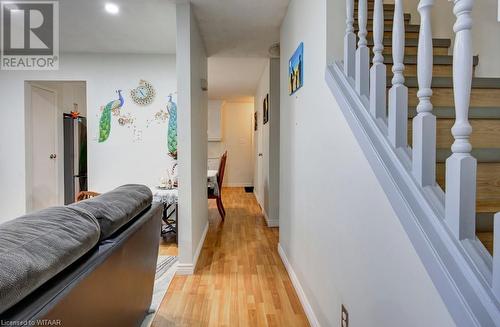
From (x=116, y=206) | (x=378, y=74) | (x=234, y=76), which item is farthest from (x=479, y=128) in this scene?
(x=234, y=76)

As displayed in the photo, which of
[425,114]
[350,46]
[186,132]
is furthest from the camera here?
[186,132]

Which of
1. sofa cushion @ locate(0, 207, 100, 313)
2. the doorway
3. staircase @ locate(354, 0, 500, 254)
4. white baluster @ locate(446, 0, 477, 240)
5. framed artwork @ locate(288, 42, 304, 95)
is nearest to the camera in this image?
sofa cushion @ locate(0, 207, 100, 313)

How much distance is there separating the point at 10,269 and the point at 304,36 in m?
2.04

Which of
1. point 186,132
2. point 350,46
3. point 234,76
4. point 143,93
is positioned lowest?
point 186,132

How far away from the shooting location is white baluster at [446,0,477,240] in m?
0.77

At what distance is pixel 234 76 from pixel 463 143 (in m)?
5.29

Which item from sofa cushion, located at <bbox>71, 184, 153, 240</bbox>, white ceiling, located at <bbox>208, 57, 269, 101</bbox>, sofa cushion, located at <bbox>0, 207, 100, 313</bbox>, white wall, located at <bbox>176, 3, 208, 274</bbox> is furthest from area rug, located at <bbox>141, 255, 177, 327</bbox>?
white ceiling, located at <bbox>208, 57, 269, 101</bbox>

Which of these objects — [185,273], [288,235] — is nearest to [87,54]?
[185,273]

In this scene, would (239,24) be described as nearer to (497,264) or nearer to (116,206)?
(116,206)

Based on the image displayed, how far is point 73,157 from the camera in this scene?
5.65 m

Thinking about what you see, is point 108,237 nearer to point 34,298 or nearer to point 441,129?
point 34,298

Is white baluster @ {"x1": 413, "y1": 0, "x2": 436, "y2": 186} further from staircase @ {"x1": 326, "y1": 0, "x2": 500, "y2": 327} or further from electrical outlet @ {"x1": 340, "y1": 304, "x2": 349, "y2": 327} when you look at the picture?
electrical outlet @ {"x1": 340, "y1": 304, "x2": 349, "y2": 327}

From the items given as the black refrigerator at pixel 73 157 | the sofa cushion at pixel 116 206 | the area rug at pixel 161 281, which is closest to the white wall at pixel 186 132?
the area rug at pixel 161 281

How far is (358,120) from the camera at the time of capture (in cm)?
126
